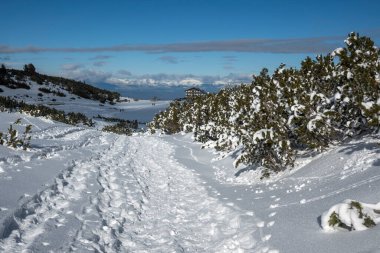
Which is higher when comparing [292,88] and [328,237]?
[292,88]

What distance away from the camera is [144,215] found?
793 centimetres

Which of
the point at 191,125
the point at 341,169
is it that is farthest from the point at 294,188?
the point at 191,125

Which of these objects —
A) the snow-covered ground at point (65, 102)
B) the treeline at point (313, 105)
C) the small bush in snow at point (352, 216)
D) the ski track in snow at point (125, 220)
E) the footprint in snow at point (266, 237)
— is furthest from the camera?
the snow-covered ground at point (65, 102)

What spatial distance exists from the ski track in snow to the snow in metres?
0.02

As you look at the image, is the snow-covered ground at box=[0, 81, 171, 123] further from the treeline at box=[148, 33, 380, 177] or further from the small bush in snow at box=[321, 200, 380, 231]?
the small bush in snow at box=[321, 200, 380, 231]

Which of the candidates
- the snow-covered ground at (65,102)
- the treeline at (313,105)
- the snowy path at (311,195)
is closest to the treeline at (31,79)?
the snow-covered ground at (65,102)

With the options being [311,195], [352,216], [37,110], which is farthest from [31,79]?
[352,216]

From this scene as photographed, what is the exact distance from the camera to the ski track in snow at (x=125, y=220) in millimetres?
5891

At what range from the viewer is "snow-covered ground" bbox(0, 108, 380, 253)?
18.8 feet

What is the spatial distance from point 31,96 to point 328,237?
98.1 metres

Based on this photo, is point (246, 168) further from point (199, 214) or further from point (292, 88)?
point (199, 214)

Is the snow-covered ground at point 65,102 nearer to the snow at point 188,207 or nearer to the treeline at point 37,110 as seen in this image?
the treeline at point 37,110

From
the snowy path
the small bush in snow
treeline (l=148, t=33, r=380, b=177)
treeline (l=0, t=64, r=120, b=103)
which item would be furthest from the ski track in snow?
treeline (l=0, t=64, r=120, b=103)

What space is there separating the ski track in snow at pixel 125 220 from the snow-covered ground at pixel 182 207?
19mm
